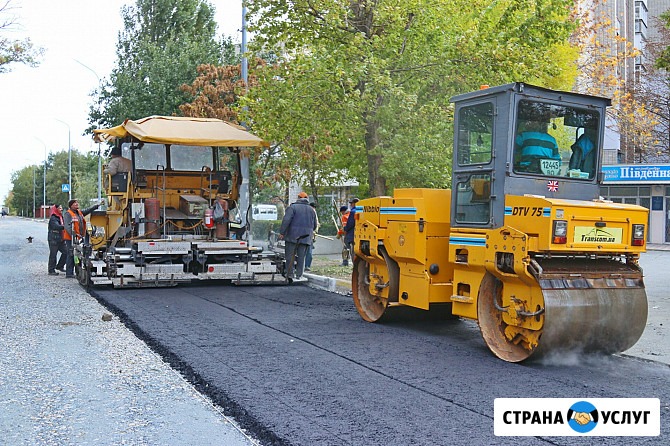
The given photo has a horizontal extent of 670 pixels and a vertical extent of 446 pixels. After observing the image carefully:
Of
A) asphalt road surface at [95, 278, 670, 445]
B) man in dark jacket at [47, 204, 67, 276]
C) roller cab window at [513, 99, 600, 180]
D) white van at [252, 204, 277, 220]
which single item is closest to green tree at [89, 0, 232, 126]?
white van at [252, 204, 277, 220]

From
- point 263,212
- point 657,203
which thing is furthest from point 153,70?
point 657,203

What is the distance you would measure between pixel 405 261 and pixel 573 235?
97.2 inches

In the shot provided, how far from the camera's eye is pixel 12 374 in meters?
6.53

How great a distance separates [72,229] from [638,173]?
26.4 m

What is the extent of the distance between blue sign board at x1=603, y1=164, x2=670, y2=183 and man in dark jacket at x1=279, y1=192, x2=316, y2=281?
22319 mm

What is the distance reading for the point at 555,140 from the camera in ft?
24.9

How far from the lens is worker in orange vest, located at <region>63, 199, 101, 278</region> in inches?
624

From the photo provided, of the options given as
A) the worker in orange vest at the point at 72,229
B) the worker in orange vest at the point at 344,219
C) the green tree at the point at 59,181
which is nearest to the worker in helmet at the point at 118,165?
the worker in orange vest at the point at 72,229

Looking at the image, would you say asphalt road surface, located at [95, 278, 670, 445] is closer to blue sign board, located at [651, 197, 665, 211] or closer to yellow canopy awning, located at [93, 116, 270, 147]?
yellow canopy awning, located at [93, 116, 270, 147]

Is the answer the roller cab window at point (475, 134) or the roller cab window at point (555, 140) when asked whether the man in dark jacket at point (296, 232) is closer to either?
the roller cab window at point (475, 134)

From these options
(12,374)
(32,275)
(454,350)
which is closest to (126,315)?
(12,374)

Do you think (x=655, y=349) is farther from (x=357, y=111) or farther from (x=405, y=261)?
(x=357, y=111)

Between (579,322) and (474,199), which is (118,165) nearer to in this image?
(474,199)

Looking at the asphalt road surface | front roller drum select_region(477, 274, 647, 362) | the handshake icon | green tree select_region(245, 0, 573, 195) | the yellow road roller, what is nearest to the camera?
the asphalt road surface
